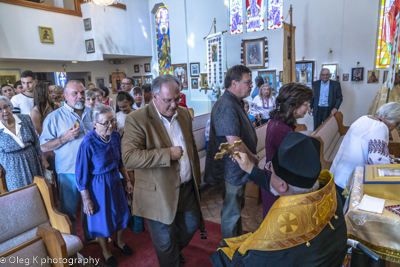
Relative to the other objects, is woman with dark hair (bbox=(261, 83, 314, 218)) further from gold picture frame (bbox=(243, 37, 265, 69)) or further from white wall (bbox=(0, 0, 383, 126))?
gold picture frame (bbox=(243, 37, 265, 69))

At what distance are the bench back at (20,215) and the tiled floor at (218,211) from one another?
2.14 metres

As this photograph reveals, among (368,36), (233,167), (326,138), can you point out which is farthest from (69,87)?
(368,36)

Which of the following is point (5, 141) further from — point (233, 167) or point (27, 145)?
point (233, 167)

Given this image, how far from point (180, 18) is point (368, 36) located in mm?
7165

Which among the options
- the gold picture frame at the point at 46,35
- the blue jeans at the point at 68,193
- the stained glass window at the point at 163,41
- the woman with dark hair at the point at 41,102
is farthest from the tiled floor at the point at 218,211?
the stained glass window at the point at 163,41

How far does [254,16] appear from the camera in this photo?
9.16 meters

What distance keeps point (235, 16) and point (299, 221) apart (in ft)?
31.9

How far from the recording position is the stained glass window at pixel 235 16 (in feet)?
31.1

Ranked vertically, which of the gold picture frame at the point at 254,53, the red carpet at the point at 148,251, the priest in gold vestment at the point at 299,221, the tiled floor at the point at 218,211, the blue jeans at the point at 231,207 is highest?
the gold picture frame at the point at 254,53

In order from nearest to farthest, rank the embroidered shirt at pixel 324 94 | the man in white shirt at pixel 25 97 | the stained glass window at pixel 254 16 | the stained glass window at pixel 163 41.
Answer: the man in white shirt at pixel 25 97
the embroidered shirt at pixel 324 94
the stained glass window at pixel 254 16
the stained glass window at pixel 163 41

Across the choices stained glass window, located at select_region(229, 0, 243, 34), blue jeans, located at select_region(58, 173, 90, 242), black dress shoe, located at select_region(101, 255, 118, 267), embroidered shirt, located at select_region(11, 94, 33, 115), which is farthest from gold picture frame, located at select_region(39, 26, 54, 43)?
black dress shoe, located at select_region(101, 255, 118, 267)

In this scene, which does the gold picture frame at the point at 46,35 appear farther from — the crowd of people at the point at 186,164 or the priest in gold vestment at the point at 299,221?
the priest in gold vestment at the point at 299,221

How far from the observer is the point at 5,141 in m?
2.80

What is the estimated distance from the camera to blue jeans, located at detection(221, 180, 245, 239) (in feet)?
7.91
